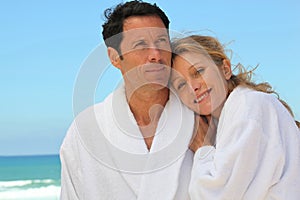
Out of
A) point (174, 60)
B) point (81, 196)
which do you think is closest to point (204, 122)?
point (174, 60)

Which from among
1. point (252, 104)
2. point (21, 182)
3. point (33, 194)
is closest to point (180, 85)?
point (252, 104)

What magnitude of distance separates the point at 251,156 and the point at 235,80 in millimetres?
478

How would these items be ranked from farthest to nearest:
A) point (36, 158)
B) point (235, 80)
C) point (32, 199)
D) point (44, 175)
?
point (36, 158)
point (44, 175)
point (32, 199)
point (235, 80)

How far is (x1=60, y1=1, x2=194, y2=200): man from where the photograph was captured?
2.48 meters

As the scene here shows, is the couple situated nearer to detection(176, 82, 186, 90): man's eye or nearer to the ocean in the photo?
detection(176, 82, 186, 90): man's eye

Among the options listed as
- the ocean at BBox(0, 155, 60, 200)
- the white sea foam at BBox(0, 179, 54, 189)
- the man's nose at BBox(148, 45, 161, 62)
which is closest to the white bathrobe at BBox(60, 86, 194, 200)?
the man's nose at BBox(148, 45, 161, 62)

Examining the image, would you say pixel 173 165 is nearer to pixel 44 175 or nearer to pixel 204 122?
pixel 204 122

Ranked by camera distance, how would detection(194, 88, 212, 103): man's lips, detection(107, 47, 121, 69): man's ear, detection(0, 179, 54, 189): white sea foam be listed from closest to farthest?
detection(194, 88, 212, 103): man's lips → detection(107, 47, 121, 69): man's ear → detection(0, 179, 54, 189): white sea foam

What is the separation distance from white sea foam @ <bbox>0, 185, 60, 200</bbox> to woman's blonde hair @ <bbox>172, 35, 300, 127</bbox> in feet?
30.3

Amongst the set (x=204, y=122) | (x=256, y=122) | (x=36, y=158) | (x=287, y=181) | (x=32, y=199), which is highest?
(x=36, y=158)

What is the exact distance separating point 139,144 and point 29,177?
15.0 m

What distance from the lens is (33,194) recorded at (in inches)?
473

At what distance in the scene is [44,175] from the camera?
16562 mm

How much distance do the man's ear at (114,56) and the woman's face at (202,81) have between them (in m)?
0.37
